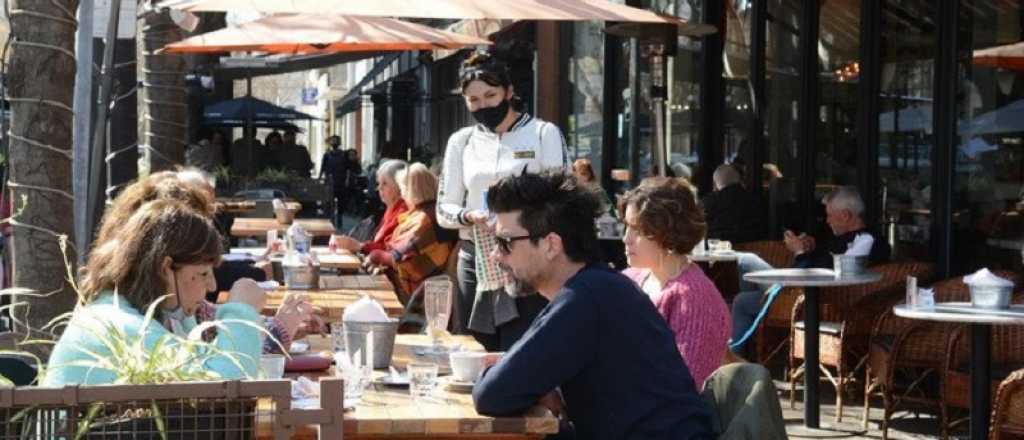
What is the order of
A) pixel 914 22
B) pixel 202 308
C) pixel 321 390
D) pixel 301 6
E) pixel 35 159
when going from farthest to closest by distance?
pixel 914 22, pixel 301 6, pixel 35 159, pixel 202 308, pixel 321 390

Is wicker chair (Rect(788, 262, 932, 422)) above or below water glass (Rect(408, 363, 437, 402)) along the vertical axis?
below

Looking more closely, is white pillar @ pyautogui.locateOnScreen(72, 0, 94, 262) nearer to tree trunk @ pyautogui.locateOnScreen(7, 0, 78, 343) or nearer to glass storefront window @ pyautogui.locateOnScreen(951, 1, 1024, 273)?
tree trunk @ pyautogui.locateOnScreen(7, 0, 78, 343)

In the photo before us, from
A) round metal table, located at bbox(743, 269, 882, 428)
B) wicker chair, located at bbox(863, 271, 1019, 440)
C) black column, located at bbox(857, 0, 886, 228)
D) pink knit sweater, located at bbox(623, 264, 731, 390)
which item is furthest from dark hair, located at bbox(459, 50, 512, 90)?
black column, located at bbox(857, 0, 886, 228)

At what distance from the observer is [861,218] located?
366 inches

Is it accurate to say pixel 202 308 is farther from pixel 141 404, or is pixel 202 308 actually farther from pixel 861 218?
pixel 861 218

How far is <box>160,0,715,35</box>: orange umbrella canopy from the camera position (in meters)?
7.07

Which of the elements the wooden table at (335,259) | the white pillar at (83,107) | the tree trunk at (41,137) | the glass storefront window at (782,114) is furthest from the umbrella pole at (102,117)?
the glass storefront window at (782,114)

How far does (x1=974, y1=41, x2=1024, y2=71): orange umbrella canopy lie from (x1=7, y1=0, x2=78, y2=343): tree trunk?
15.3 ft

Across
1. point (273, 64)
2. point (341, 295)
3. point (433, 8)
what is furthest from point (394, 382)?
point (273, 64)

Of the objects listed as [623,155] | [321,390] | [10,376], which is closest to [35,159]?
[10,376]

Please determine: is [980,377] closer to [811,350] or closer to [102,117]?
[811,350]

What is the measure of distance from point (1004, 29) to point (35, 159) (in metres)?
4.89

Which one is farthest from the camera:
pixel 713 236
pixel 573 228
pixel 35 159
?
pixel 713 236

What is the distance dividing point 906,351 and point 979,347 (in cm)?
118
